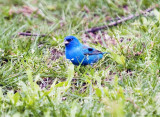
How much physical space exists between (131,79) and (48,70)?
949 mm

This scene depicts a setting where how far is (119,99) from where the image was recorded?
2676 millimetres

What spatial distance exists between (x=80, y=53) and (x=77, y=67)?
0.32m

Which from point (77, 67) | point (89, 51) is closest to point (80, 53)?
point (89, 51)

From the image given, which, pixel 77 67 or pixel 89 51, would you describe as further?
pixel 89 51

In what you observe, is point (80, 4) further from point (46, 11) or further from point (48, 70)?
point (48, 70)

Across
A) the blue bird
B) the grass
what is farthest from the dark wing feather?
the grass

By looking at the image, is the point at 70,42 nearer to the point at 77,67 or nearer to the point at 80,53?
the point at 80,53

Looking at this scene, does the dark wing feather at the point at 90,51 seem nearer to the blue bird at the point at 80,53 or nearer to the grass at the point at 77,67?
the blue bird at the point at 80,53

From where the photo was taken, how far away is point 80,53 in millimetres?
3791

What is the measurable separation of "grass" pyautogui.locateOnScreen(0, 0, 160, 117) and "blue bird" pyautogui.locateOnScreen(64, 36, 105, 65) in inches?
3.2

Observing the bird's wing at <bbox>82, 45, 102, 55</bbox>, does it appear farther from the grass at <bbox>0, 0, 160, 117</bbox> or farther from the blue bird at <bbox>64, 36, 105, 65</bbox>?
the grass at <bbox>0, 0, 160, 117</bbox>

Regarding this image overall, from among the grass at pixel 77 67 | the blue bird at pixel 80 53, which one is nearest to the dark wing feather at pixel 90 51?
the blue bird at pixel 80 53

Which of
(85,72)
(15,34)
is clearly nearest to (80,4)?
(15,34)

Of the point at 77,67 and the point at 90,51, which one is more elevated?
the point at 90,51
